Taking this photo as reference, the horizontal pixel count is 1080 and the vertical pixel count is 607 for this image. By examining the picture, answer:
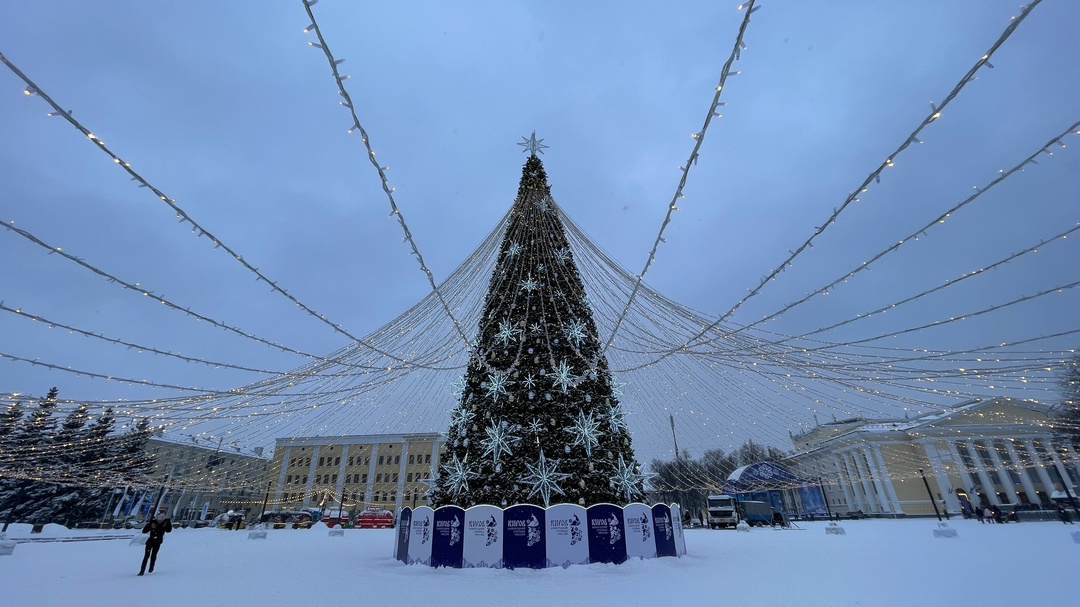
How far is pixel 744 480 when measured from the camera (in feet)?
140

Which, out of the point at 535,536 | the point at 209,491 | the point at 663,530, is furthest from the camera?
the point at 209,491

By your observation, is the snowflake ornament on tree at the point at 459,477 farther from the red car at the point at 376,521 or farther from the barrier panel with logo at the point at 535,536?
the red car at the point at 376,521

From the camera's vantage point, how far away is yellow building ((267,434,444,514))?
55188 millimetres

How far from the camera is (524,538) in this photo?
10.2 meters

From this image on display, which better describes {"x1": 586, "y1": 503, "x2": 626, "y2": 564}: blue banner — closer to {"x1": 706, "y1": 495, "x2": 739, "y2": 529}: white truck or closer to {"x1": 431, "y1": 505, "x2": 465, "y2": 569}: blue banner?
{"x1": 431, "y1": 505, "x2": 465, "y2": 569}: blue banner

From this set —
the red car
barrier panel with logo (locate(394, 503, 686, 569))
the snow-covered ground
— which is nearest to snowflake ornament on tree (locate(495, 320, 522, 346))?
barrier panel with logo (locate(394, 503, 686, 569))

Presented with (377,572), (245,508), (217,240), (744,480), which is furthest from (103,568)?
(245,508)

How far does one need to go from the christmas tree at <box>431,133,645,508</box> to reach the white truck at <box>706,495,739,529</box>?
24.5 m

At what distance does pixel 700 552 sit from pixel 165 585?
12930 mm

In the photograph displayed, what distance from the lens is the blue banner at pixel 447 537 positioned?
34.1 feet

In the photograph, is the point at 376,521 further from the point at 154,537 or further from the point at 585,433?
the point at 585,433

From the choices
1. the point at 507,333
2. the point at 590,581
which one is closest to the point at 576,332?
the point at 507,333

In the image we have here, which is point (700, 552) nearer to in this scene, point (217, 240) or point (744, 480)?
point (217, 240)

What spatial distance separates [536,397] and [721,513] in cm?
2730
